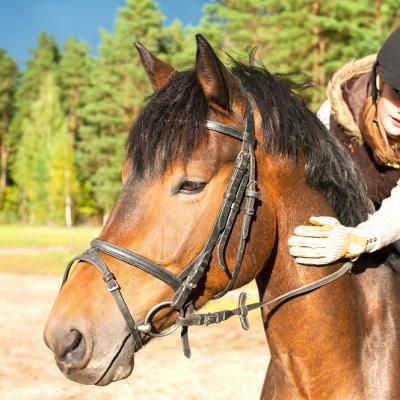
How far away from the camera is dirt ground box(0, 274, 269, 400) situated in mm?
5777

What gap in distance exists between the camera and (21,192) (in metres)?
50.8

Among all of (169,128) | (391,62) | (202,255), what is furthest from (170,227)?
(391,62)

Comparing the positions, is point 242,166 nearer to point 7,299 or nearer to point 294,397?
point 294,397

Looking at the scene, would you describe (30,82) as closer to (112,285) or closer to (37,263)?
(37,263)

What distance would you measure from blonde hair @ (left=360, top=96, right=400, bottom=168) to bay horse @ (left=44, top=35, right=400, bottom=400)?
273mm

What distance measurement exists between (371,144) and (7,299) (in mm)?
10806

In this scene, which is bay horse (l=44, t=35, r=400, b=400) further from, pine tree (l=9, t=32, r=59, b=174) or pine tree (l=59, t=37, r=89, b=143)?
pine tree (l=9, t=32, r=59, b=174)

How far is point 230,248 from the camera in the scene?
1992 mm

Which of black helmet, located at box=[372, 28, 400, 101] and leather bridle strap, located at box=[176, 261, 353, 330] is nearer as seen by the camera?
leather bridle strap, located at box=[176, 261, 353, 330]

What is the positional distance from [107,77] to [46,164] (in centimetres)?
1005

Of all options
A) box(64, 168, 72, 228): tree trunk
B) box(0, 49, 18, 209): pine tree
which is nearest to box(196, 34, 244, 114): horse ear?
box(64, 168, 72, 228): tree trunk

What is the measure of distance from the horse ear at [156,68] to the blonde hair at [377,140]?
1021mm

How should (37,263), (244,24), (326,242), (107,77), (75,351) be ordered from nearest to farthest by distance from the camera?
(75,351) → (326,242) → (37,263) → (244,24) → (107,77)

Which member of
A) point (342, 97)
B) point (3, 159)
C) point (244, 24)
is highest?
point (244, 24)
